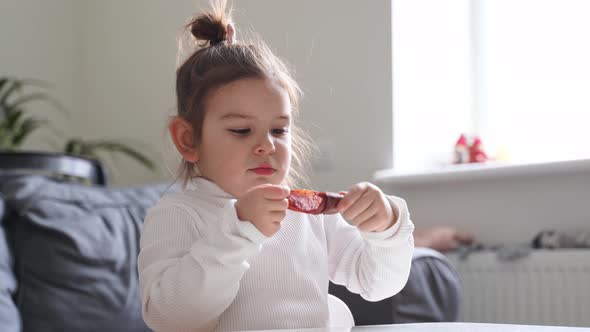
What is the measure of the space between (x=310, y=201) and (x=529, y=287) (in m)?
1.34

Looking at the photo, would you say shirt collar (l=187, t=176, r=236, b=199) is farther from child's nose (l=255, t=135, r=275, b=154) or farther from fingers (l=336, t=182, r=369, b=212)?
fingers (l=336, t=182, r=369, b=212)

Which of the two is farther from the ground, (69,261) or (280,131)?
(280,131)

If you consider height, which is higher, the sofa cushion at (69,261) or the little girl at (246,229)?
the little girl at (246,229)

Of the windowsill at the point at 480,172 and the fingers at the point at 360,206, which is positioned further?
the windowsill at the point at 480,172

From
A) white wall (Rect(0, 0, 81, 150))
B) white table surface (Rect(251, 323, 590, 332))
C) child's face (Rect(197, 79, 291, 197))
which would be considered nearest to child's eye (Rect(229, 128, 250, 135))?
child's face (Rect(197, 79, 291, 197))

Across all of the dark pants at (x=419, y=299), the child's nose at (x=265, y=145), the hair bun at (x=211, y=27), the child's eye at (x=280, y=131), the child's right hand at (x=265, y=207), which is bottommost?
the dark pants at (x=419, y=299)

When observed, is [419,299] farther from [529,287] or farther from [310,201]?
[310,201]

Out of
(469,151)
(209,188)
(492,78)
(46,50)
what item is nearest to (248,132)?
(209,188)

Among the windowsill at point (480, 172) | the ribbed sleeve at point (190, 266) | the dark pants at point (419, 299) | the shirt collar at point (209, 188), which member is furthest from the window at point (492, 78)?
the ribbed sleeve at point (190, 266)

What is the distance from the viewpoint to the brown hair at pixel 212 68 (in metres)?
1.08

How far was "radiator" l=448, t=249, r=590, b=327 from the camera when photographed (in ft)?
6.34

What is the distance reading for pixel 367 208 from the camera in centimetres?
95

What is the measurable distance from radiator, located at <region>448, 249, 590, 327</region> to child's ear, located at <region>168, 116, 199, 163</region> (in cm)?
119

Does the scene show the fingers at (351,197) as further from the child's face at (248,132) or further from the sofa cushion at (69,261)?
the sofa cushion at (69,261)
